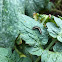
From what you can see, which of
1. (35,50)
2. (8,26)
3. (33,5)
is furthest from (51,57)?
(33,5)

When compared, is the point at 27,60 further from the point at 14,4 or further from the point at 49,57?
the point at 14,4

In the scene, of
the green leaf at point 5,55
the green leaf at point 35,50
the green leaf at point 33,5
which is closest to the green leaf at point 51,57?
the green leaf at point 35,50

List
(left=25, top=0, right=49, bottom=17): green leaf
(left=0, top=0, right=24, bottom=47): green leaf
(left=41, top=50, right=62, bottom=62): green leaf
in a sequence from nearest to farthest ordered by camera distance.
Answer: (left=41, top=50, right=62, bottom=62): green leaf < (left=0, top=0, right=24, bottom=47): green leaf < (left=25, top=0, right=49, bottom=17): green leaf

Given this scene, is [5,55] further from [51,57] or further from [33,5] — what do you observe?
[33,5]

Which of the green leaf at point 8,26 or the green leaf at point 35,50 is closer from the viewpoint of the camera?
the green leaf at point 35,50

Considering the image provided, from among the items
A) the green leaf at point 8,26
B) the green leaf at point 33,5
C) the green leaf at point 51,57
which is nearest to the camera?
the green leaf at point 51,57

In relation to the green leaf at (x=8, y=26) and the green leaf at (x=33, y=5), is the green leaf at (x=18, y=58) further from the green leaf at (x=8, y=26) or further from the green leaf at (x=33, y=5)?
the green leaf at (x=33, y=5)

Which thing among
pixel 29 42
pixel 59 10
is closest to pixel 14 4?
pixel 29 42

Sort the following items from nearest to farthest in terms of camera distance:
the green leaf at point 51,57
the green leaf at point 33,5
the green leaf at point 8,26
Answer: the green leaf at point 51,57, the green leaf at point 8,26, the green leaf at point 33,5

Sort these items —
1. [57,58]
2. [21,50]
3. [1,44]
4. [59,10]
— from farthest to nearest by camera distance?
[59,10] → [21,50] → [1,44] → [57,58]

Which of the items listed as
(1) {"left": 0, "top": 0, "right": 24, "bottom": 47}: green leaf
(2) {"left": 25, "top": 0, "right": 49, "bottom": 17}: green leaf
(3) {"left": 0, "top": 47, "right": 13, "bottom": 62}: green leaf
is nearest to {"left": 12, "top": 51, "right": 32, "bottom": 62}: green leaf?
(3) {"left": 0, "top": 47, "right": 13, "bottom": 62}: green leaf

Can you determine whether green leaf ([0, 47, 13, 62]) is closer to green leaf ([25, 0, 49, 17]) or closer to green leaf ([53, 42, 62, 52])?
green leaf ([53, 42, 62, 52])
